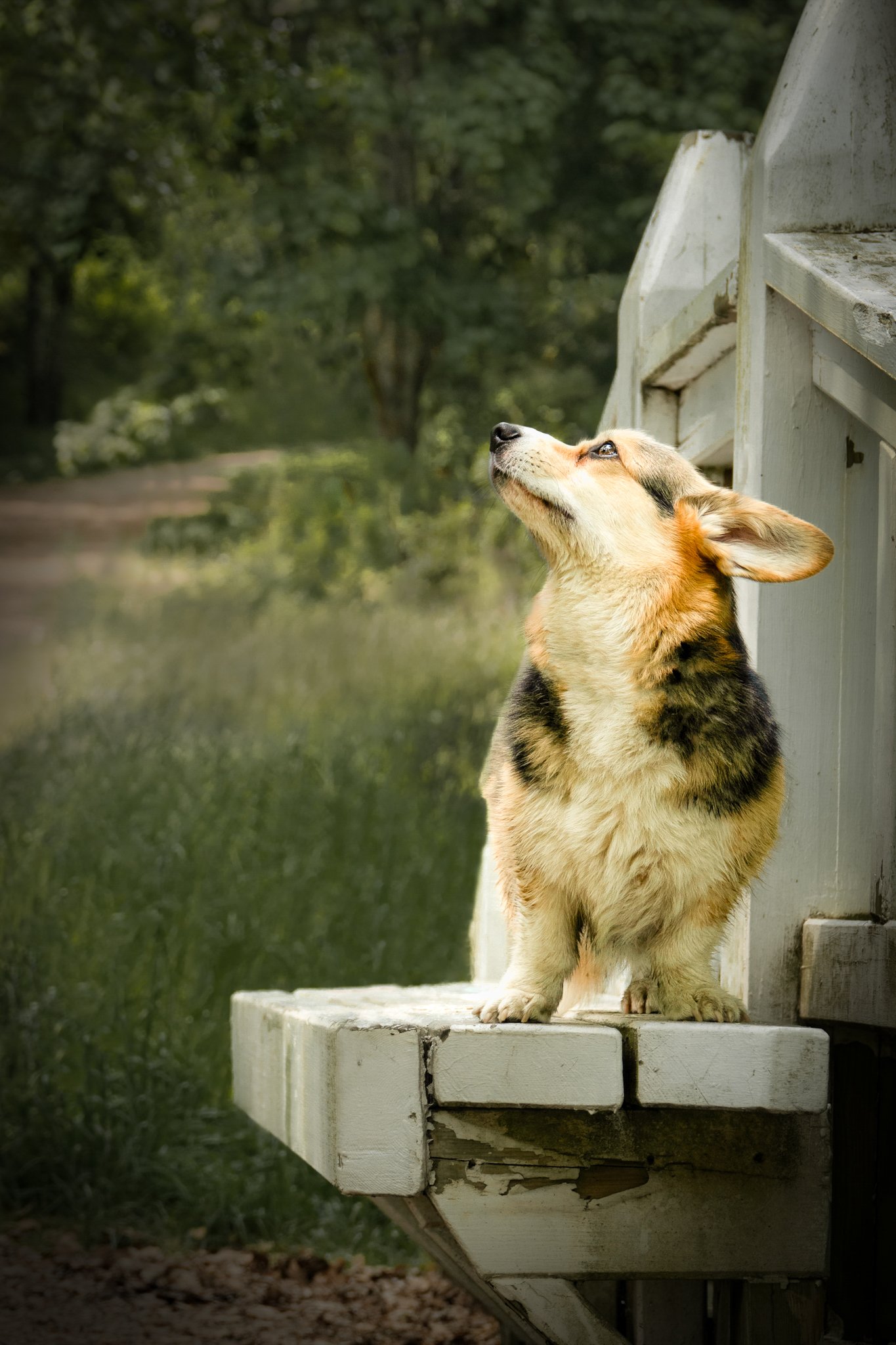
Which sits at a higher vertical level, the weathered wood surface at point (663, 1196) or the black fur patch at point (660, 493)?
the black fur patch at point (660, 493)

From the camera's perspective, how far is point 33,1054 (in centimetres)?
464

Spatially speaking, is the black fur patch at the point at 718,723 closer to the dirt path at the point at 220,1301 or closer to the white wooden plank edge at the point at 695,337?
the white wooden plank edge at the point at 695,337

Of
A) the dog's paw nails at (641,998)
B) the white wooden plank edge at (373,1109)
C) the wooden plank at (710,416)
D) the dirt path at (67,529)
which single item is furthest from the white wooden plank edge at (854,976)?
the dirt path at (67,529)

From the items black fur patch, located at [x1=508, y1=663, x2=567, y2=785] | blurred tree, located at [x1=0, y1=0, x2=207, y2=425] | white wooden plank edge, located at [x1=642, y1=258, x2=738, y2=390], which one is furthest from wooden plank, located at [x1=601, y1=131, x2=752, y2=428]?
blurred tree, located at [x1=0, y1=0, x2=207, y2=425]

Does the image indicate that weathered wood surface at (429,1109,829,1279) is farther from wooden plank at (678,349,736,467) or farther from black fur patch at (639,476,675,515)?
wooden plank at (678,349,736,467)

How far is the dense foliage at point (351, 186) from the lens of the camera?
8.73m

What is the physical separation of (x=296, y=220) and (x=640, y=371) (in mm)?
7842

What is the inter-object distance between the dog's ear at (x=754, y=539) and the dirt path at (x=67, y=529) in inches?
267

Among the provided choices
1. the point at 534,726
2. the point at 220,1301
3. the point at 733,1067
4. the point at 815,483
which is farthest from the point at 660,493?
the point at 220,1301

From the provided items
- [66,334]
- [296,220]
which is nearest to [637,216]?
[296,220]

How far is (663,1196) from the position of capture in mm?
1845

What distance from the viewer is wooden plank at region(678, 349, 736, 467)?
9.09ft

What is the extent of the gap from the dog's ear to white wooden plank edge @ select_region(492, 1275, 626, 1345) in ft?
3.56

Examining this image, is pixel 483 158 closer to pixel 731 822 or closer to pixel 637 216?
pixel 637 216
